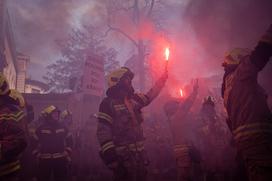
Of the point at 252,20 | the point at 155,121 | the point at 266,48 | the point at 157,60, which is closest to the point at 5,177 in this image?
the point at 266,48

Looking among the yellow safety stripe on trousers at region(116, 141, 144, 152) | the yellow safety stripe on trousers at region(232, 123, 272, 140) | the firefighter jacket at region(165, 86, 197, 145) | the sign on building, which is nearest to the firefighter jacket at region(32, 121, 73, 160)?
the firefighter jacket at region(165, 86, 197, 145)

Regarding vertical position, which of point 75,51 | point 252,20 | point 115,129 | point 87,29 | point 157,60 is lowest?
point 115,129

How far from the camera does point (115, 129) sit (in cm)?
512

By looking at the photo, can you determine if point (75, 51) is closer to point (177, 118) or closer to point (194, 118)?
point (194, 118)

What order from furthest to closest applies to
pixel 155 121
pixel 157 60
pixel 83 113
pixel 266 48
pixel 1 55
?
pixel 157 60 < pixel 1 55 < pixel 83 113 < pixel 155 121 < pixel 266 48

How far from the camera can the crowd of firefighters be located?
3.53 metres

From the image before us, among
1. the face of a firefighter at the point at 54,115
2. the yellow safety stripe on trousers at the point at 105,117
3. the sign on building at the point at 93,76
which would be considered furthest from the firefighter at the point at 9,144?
the sign on building at the point at 93,76

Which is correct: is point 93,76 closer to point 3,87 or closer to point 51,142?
point 51,142

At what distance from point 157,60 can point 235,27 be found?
1514cm

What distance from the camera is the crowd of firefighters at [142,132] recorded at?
3533mm

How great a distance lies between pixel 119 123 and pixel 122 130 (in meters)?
0.13

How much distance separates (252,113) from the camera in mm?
3605

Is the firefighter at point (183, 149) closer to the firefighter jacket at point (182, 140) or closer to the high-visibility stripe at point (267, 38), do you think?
the firefighter jacket at point (182, 140)

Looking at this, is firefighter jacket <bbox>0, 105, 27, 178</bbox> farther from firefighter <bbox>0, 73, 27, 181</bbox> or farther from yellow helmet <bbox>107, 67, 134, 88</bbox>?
yellow helmet <bbox>107, 67, 134, 88</bbox>
